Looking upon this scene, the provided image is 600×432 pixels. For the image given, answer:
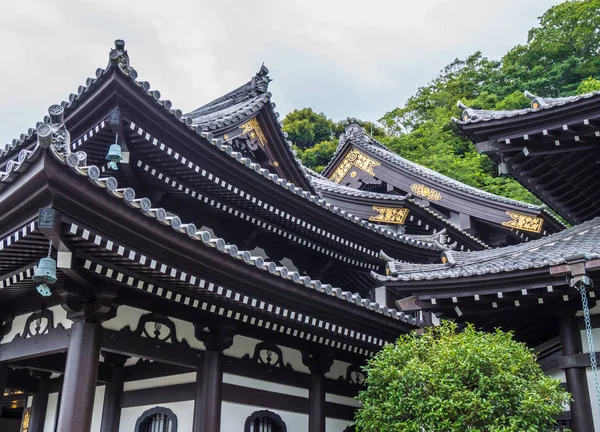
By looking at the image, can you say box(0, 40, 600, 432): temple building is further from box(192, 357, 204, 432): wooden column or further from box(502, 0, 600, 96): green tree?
box(502, 0, 600, 96): green tree

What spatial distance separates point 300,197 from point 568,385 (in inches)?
209

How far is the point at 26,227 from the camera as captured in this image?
5727 millimetres

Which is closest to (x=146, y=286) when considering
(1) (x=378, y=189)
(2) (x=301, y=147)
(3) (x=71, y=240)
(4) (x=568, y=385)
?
(3) (x=71, y=240)

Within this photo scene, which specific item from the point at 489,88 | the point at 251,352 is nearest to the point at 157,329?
the point at 251,352

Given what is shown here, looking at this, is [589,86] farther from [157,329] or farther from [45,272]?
→ [45,272]

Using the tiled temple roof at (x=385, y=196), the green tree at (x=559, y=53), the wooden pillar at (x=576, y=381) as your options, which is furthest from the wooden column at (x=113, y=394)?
the green tree at (x=559, y=53)

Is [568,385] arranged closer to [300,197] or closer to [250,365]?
[250,365]

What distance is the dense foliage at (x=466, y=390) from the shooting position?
6.45m

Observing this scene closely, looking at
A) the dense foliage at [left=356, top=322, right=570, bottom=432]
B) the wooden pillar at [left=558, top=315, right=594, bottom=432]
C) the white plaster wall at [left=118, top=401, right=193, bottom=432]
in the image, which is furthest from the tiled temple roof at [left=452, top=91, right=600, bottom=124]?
the white plaster wall at [left=118, top=401, right=193, bottom=432]

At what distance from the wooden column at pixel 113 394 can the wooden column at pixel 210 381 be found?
1542 millimetres

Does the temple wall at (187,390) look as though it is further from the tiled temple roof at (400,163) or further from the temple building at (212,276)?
the tiled temple roof at (400,163)

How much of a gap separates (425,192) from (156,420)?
13007 millimetres

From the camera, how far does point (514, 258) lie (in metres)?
8.03

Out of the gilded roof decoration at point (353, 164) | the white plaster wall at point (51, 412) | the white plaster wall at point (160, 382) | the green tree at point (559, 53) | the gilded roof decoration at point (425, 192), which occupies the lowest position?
the white plaster wall at point (51, 412)
